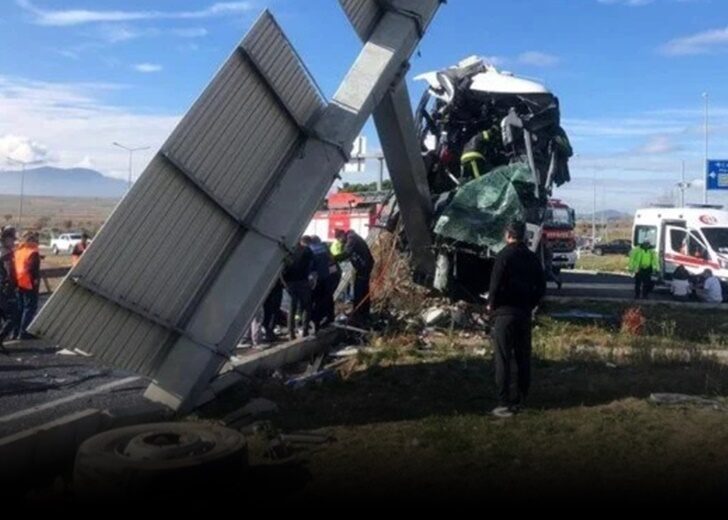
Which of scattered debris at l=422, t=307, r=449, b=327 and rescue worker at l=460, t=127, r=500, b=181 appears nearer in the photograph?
scattered debris at l=422, t=307, r=449, b=327

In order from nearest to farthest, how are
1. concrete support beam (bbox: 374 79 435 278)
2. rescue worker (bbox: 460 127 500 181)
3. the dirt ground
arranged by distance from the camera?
the dirt ground < concrete support beam (bbox: 374 79 435 278) < rescue worker (bbox: 460 127 500 181)

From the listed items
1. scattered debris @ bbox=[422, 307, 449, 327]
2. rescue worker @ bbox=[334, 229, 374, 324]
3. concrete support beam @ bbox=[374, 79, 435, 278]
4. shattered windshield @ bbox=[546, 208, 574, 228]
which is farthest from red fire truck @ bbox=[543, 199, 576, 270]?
rescue worker @ bbox=[334, 229, 374, 324]

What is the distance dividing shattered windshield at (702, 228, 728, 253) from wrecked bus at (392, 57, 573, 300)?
1046cm

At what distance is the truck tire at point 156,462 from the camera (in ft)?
19.1

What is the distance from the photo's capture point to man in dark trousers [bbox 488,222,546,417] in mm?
8664

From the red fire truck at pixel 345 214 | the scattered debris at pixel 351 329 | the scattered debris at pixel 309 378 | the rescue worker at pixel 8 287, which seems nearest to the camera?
the scattered debris at pixel 309 378

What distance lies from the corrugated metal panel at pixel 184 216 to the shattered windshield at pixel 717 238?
1920 cm

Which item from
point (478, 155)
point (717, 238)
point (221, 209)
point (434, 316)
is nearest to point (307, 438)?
point (221, 209)

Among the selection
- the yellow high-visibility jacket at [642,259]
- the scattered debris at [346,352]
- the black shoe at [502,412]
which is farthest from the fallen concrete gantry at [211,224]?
the yellow high-visibility jacket at [642,259]

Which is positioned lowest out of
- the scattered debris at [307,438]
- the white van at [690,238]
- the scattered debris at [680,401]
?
the scattered debris at [307,438]

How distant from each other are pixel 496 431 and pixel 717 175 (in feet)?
98.2

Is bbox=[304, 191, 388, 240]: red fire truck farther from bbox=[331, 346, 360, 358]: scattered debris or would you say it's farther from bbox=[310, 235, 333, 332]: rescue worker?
bbox=[331, 346, 360, 358]: scattered debris

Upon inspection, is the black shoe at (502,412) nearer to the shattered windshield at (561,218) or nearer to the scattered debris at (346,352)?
the scattered debris at (346,352)

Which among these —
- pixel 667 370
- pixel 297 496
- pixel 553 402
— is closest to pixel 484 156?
pixel 667 370
